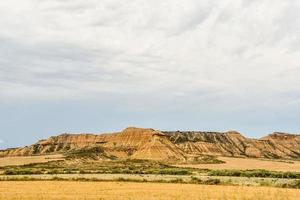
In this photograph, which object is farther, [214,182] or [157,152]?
[157,152]

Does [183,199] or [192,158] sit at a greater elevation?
[192,158]

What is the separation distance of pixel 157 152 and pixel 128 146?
2081cm

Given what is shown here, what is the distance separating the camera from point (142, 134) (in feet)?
622

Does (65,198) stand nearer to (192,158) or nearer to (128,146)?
(192,158)

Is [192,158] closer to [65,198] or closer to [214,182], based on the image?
[214,182]

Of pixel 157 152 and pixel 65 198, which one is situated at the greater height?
pixel 157 152

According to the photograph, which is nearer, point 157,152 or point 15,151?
point 157,152

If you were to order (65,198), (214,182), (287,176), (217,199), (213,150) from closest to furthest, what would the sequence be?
1. (217,199)
2. (65,198)
3. (214,182)
4. (287,176)
5. (213,150)

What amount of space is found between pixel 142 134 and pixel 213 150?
2863 centimetres

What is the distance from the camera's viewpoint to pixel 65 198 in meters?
36.1

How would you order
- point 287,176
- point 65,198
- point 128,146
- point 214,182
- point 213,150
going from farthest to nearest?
point 213,150, point 128,146, point 287,176, point 214,182, point 65,198

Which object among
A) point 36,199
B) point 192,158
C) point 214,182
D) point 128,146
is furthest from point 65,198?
point 128,146

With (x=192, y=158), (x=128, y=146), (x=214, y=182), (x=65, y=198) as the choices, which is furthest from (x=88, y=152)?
(x=65, y=198)

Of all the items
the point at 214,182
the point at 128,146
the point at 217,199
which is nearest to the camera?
the point at 217,199
